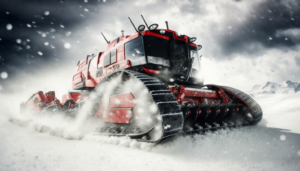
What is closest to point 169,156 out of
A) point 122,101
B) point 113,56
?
point 122,101

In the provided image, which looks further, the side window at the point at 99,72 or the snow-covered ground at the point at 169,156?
the side window at the point at 99,72

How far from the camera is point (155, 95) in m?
2.05

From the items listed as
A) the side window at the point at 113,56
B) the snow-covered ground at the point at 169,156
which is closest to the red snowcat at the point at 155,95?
the side window at the point at 113,56

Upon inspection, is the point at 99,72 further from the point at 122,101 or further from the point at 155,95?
the point at 155,95

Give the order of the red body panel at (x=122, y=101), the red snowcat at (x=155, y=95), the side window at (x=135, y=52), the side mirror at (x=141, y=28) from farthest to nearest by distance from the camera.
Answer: the side window at (x=135, y=52)
the side mirror at (x=141, y=28)
the red body panel at (x=122, y=101)
the red snowcat at (x=155, y=95)

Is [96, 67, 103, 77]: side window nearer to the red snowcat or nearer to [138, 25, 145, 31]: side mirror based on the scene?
the red snowcat

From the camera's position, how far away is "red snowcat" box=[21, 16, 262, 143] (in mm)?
2119

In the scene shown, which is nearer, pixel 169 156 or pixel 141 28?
pixel 169 156

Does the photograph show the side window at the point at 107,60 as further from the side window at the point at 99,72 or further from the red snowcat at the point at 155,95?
the side window at the point at 99,72

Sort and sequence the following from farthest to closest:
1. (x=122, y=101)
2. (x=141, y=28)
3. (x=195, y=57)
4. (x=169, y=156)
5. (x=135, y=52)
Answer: (x=195, y=57) → (x=135, y=52) → (x=141, y=28) → (x=122, y=101) → (x=169, y=156)

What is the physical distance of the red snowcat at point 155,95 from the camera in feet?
6.95

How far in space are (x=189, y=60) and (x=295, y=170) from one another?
110 inches

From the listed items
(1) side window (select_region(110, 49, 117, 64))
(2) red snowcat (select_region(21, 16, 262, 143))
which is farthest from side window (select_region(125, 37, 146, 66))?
(1) side window (select_region(110, 49, 117, 64))

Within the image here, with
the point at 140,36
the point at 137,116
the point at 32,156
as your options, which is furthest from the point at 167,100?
the point at 140,36
